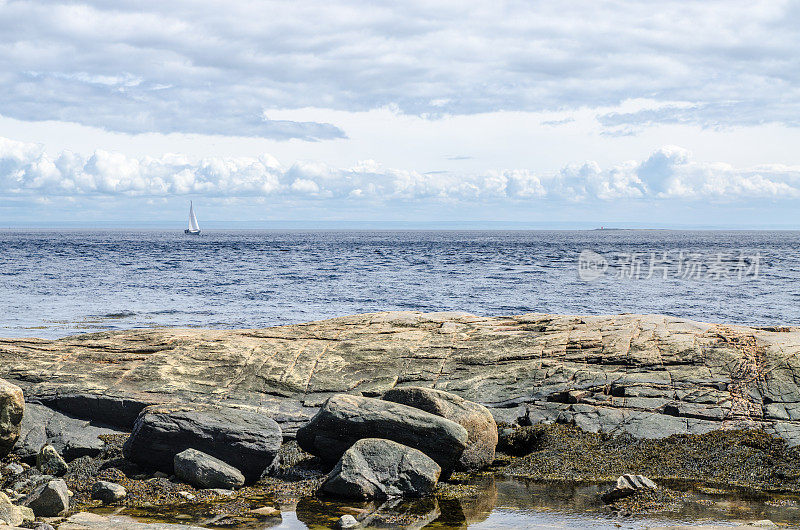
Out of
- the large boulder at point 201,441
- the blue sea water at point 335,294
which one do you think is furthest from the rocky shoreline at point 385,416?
the blue sea water at point 335,294

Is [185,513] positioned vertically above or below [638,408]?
below

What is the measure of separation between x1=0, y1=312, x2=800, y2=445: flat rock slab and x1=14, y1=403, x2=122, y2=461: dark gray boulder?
34 cm

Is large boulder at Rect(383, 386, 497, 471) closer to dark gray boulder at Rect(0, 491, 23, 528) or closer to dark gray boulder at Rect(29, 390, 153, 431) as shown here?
dark gray boulder at Rect(29, 390, 153, 431)

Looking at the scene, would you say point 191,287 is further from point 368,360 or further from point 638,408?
point 638,408

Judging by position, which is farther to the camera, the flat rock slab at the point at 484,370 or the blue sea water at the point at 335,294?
the blue sea water at the point at 335,294

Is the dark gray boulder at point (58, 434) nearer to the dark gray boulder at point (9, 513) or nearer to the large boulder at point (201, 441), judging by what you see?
the large boulder at point (201, 441)

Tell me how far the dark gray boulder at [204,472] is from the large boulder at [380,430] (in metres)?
1.40

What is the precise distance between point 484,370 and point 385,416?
3453 millimetres

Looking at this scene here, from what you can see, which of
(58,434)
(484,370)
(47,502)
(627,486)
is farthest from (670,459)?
(58,434)

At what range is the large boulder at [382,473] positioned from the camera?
10.2m

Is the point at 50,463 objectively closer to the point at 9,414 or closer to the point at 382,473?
the point at 9,414

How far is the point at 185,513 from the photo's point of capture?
9.58 meters

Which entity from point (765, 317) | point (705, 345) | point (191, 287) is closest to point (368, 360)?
point (705, 345)

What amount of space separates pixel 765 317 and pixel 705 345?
85.0 ft
